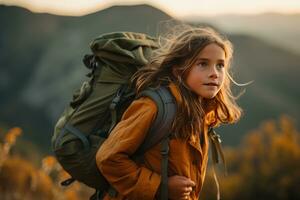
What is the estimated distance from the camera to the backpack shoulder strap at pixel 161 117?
9.41ft

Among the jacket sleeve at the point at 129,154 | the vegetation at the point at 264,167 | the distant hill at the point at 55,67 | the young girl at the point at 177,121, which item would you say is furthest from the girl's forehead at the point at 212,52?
the distant hill at the point at 55,67

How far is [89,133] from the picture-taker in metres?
3.14

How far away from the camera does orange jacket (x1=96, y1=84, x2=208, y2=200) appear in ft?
9.39

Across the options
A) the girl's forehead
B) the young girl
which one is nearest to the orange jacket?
the young girl

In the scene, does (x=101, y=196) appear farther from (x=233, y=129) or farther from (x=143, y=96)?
(x=233, y=129)

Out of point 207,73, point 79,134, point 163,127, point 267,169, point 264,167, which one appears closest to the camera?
point 163,127

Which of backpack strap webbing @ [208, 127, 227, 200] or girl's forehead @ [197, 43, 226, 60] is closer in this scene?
girl's forehead @ [197, 43, 226, 60]

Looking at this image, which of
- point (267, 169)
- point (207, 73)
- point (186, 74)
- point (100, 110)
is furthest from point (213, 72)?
point (267, 169)

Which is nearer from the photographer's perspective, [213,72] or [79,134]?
[213,72]

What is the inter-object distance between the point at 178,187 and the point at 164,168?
0.12 metres

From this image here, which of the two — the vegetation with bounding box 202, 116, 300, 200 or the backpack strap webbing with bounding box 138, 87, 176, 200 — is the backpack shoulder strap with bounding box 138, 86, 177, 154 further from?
the vegetation with bounding box 202, 116, 300, 200

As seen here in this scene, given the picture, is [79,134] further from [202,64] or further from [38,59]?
[38,59]

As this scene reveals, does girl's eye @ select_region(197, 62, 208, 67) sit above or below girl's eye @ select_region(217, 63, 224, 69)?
above

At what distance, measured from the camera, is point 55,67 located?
34.0m
